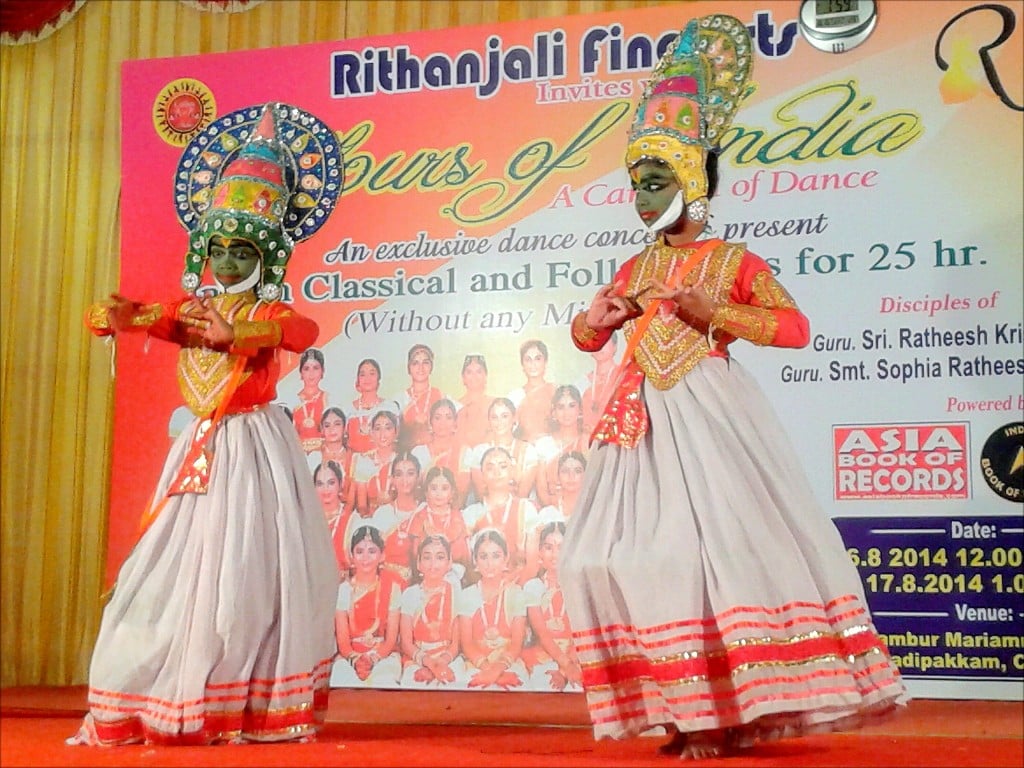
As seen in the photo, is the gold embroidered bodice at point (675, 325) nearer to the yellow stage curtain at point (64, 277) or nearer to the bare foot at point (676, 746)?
the bare foot at point (676, 746)

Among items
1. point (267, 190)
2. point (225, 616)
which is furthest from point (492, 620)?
point (267, 190)

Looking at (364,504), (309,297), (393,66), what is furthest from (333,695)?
(393,66)

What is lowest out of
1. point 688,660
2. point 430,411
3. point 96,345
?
point 688,660

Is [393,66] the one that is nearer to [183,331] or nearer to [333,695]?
[183,331]

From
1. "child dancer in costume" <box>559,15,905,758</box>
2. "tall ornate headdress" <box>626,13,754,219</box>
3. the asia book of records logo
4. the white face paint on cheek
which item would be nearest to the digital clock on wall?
"tall ornate headdress" <box>626,13,754,219</box>

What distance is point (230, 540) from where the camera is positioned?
386 cm

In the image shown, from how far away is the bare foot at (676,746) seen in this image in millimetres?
3451

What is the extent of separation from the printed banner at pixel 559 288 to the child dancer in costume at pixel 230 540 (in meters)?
0.36

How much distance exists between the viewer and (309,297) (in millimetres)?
5199

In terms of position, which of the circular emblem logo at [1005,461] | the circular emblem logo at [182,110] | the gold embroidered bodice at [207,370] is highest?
the circular emblem logo at [182,110]

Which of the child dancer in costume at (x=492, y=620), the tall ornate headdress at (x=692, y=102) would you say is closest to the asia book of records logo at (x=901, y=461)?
the child dancer in costume at (x=492, y=620)

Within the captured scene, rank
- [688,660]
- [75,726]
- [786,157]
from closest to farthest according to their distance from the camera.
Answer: [688,660] < [75,726] < [786,157]

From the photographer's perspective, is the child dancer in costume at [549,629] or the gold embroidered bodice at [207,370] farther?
the child dancer in costume at [549,629]

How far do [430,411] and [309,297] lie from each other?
65 cm
